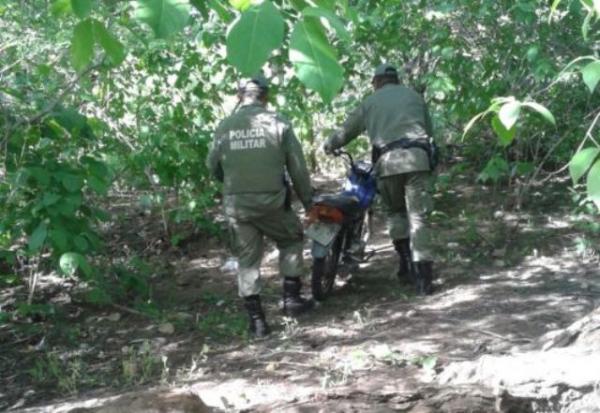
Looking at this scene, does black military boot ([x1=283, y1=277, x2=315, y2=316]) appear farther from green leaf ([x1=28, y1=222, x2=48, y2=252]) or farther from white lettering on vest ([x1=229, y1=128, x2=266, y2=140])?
green leaf ([x1=28, y1=222, x2=48, y2=252])

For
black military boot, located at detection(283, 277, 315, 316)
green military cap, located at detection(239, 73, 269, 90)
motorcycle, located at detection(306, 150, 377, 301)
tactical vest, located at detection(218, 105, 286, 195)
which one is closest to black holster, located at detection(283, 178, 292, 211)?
tactical vest, located at detection(218, 105, 286, 195)

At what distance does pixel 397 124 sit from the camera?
20.9 feet

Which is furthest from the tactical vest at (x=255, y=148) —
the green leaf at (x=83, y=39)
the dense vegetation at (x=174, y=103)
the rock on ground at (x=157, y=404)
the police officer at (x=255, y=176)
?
the green leaf at (x=83, y=39)

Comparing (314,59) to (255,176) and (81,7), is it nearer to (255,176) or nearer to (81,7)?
(81,7)

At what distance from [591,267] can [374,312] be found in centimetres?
214

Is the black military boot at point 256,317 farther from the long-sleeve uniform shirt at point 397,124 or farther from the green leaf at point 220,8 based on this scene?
the green leaf at point 220,8

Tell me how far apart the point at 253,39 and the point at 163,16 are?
0.26m

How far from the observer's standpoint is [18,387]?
208 inches

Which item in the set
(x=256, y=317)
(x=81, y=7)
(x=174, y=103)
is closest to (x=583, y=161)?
(x=81, y=7)

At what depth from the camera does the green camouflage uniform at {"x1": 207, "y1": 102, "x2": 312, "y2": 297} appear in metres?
5.74

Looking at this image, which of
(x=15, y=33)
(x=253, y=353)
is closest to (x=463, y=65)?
(x=253, y=353)

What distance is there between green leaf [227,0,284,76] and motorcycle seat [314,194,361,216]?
4725 millimetres

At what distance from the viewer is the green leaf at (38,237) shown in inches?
211

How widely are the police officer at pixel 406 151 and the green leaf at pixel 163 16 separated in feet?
15.6
